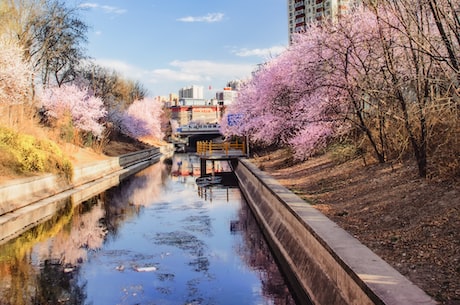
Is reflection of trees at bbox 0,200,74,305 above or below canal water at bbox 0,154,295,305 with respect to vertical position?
above

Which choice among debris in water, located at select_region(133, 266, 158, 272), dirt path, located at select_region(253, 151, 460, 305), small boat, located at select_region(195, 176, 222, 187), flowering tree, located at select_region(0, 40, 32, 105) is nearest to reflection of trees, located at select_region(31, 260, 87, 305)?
debris in water, located at select_region(133, 266, 158, 272)

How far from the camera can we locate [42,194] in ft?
75.8

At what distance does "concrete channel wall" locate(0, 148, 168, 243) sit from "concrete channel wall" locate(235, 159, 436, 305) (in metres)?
9.31

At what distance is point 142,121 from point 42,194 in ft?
177

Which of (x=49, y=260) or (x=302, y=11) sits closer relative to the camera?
(x=49, y=260)

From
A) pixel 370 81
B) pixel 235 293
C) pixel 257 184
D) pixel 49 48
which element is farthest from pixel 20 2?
pixel 235 293

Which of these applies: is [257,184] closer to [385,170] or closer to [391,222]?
[385,170]

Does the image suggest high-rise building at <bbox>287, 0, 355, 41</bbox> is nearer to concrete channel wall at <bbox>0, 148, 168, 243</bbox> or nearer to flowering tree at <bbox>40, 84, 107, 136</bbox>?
flowering tree at <bbox>40, 84, 107, 136</bbox>

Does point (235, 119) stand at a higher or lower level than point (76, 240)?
higher

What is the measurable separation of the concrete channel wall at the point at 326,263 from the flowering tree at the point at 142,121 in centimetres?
5585

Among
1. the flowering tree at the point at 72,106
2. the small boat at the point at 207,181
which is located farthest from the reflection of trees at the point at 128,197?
the flowering tree at the point at 72,106

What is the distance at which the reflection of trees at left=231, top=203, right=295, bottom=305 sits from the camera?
10.2m

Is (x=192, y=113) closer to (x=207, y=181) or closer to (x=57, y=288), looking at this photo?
(x=207, y=181)

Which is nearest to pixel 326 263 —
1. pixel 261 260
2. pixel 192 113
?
pixel 261 260
